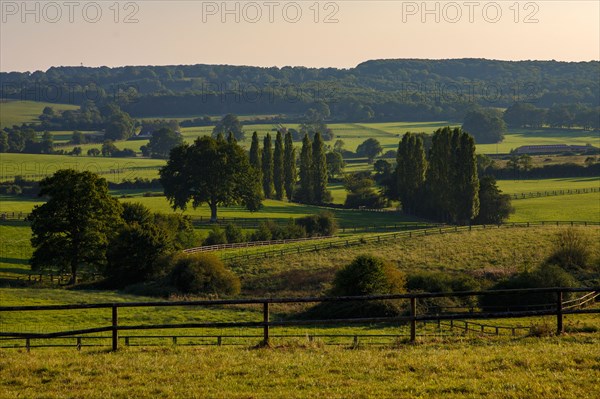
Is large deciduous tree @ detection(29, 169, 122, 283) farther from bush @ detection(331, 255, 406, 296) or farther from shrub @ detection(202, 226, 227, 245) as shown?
bush @ detection(331, 255, 406, 296)

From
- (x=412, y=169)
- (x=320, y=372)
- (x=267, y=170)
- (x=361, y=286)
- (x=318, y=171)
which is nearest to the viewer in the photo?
(x=320, y=372)

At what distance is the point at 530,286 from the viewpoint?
48.6 meters

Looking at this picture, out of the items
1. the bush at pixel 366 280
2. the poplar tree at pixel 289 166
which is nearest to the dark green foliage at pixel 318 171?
the poplar tree at pixel 289 166

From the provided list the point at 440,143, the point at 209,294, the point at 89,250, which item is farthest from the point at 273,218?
the point at 209,294

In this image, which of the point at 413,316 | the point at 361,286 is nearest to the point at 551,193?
the point at 361,286

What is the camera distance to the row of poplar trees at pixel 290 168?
383 ft

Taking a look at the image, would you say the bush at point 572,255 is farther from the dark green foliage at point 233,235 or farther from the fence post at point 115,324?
the fence post at point 115,324

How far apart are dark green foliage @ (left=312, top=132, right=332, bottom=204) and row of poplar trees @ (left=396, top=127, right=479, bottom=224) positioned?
14114mm

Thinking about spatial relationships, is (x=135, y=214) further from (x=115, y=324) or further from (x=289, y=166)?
(x=115, y=324)

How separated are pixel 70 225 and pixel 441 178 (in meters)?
50.1

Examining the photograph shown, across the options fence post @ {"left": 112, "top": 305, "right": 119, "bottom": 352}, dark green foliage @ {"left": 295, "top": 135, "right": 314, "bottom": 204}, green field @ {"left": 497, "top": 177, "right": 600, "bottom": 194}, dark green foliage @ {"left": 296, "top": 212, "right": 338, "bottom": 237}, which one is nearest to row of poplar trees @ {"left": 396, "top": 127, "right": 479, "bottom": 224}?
dark green foliage @ {"left": 295, "top": 135, "right": 314, "bottom": 204}

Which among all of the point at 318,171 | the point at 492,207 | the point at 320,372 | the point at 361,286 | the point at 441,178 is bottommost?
the point at 361,286

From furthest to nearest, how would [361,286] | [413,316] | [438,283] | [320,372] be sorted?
[438,283], [361,286], [413,316], [320,372]

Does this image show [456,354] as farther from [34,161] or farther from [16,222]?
[34,161]
